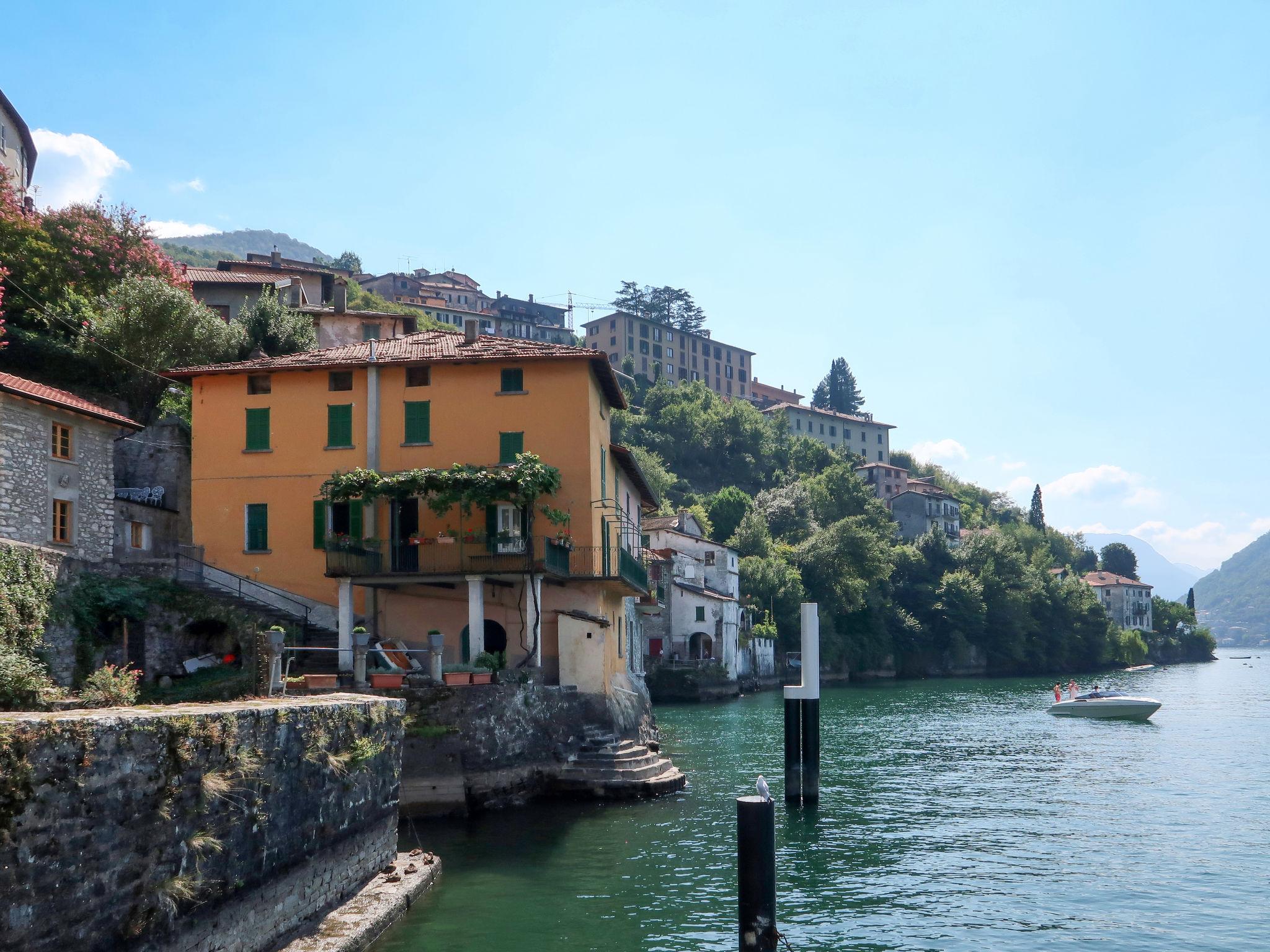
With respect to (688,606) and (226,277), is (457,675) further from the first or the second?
(688,606)

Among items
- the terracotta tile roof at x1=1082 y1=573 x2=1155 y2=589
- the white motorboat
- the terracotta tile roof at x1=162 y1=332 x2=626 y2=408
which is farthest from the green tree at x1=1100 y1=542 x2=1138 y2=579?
the terracotta tile roof at x1=162 y1=332 x2=626 y2=408

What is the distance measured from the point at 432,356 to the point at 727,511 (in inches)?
3096

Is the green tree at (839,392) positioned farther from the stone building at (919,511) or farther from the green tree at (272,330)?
the green tree at (272,330)

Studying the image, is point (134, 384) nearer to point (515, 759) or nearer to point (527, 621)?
point (527, 621)

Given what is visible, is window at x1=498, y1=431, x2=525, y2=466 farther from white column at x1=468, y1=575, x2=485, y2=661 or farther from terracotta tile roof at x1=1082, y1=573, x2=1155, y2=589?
terracotta tile roof at x1=1082, y1=573, x2=1155, y2=589

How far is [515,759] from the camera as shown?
26641mm

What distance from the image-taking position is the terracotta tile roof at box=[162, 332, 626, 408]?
107 feet

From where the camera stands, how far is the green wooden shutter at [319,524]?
33094 mm

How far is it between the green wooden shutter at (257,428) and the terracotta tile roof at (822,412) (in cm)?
12371

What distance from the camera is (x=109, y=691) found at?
18797 millimetres

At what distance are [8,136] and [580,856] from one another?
2710 inches

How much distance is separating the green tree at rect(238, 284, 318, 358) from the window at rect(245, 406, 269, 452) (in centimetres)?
1367

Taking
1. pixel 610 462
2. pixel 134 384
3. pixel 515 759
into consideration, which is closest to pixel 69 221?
pixel 134 384

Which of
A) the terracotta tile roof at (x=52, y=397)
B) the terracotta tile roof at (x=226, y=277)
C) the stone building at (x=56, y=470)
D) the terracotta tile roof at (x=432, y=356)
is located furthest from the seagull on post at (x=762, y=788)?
the terracotta tile roof at (x=226, y=277)
